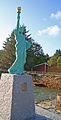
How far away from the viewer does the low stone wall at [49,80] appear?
16728mm

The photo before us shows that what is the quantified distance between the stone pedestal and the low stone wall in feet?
39.8

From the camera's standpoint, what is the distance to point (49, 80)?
18.0 m

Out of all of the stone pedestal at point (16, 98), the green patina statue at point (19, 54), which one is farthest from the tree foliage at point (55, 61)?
the stone pedestal at point (16, 98)

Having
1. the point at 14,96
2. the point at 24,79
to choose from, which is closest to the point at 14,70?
the point at 24,79

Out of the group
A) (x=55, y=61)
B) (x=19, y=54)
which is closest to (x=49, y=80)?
(x=55, y=61)

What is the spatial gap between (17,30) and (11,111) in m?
2.85

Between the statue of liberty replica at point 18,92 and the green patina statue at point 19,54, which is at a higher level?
the green patina statue at point 19,54

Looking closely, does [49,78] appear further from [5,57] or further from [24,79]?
[24,79]

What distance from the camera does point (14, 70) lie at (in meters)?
4.79

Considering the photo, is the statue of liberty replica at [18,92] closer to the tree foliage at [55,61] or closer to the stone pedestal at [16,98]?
the stone pedestal at [16,98]

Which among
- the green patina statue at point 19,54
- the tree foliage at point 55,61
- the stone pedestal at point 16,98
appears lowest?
→ the stone pedestal at point 16,98

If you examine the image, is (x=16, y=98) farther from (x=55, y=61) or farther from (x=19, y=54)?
(x=55, y=61)

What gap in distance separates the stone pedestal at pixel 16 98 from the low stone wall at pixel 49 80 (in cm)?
1213

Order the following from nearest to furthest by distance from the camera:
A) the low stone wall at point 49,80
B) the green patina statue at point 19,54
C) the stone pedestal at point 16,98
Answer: the stone pedestal at point 16,98 < the green patina statue at point 19,54 < the low stone wall at point 49,80
